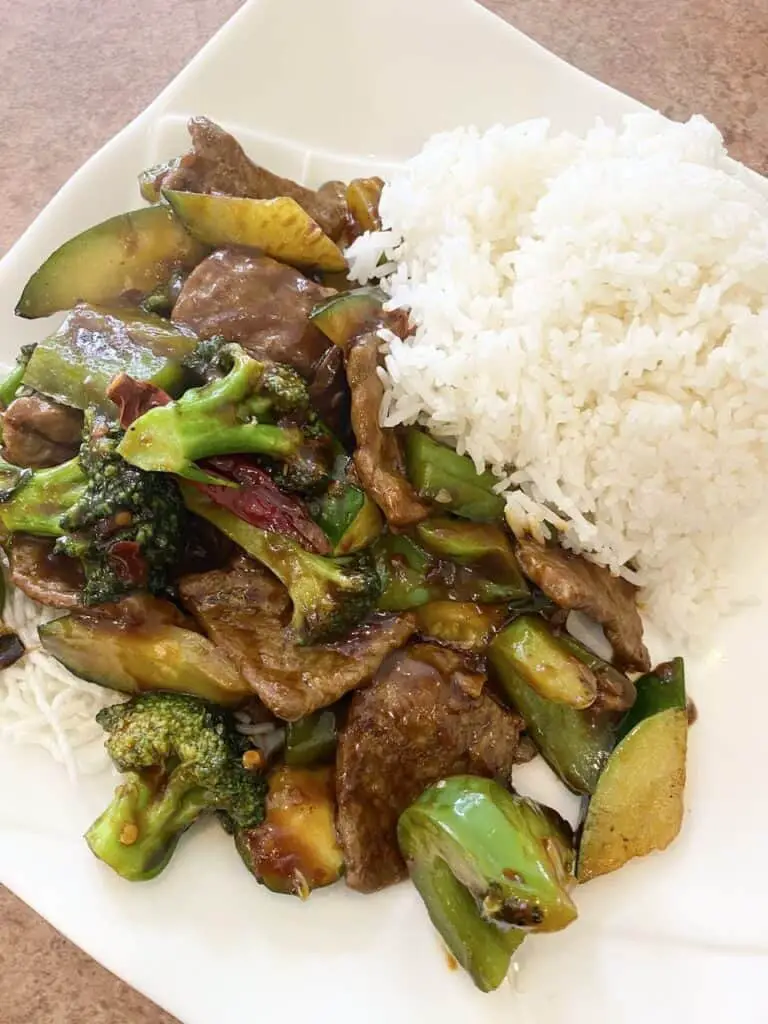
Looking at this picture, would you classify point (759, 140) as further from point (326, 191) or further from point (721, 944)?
point (721, 944)

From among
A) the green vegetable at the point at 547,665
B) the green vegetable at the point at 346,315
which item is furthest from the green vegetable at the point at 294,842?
the green vegetable at the point at 346,315

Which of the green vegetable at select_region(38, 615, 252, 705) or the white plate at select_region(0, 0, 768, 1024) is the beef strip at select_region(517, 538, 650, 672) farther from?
the green vegetable at select_region(38, 615, 252, 705)

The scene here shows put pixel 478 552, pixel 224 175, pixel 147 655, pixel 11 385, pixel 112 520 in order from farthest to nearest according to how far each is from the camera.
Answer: pixel 224 175, pixel 11 385, pixel 478 552, pixel 147 655, pixel 112 520

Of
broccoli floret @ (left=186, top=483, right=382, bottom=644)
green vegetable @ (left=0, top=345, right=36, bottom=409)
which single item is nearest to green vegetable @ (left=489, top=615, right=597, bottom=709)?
broccoli floret @ (left=186, top=483, right=382, bottom=644)

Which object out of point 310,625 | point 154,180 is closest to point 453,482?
point 310,625

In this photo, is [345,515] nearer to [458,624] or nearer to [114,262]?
[458,624]
